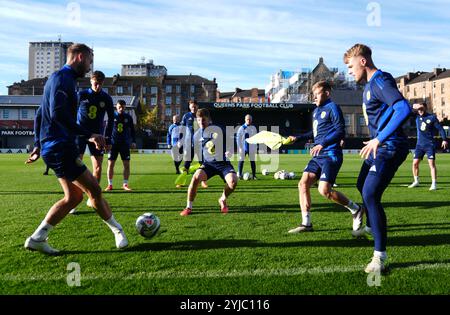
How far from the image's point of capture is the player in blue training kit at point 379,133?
4.11 m

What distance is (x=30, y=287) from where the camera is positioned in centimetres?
373

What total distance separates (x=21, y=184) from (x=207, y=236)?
9.41 m

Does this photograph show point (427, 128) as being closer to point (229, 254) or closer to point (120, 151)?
point (120, 151)

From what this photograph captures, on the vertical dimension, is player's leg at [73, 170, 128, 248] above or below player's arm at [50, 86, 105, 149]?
below

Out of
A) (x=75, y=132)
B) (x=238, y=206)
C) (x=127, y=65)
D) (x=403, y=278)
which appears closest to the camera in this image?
(x=403, y=278)

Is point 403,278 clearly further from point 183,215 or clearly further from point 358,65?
point 183,215

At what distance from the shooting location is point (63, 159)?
483 centimetres

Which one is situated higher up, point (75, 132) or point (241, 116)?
point (241, 116)

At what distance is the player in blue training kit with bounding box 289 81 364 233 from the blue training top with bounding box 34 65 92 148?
3.25 m

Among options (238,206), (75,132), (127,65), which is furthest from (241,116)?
(127,65)

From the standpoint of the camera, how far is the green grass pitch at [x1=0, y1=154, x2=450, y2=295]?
12.5 feet

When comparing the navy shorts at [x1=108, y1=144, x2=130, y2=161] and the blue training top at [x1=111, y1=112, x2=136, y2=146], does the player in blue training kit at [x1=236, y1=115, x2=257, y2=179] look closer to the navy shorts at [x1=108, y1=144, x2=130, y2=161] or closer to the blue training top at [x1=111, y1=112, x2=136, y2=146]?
the blue training top at [x1=111, y1=112, x2=136, y2=146]

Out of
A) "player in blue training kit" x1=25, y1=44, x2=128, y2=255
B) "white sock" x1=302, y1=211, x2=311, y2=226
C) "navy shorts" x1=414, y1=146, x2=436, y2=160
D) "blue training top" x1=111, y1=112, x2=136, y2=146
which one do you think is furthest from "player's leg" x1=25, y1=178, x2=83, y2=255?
"navy shorts" x1=414, y1=146, x2=436, y2=160

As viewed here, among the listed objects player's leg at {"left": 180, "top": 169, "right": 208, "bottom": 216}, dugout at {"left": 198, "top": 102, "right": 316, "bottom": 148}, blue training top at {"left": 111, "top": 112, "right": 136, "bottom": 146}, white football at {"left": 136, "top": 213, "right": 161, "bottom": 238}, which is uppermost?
dugout at {"left": 198, "top": 102, "right": 316, "bottom": 148}
